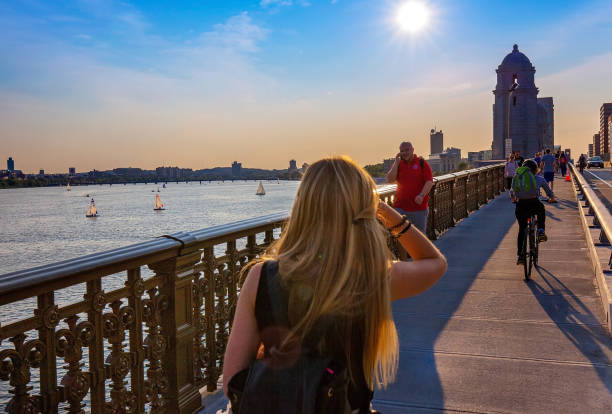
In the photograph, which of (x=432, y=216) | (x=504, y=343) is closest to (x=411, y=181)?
(x=504, y=343)

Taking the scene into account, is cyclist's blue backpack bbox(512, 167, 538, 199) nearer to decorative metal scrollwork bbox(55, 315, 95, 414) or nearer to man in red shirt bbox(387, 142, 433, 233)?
man in red shirt bbox(387, 142, 433, 233)

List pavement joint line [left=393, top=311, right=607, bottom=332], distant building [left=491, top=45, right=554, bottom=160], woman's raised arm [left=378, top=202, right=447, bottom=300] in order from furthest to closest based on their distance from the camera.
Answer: distant building [left=491, top=45, right=554, bottom=160]
pavement joint line [left=393, top=311, right=607, bottom=332]
woman's raised arm [left=378, top=202, right=447, bottom=300]

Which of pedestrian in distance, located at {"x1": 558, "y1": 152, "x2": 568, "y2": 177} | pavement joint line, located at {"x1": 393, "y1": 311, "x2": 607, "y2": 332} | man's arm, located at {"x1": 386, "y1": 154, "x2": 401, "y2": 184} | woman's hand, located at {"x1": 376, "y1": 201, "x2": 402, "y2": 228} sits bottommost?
pavement joint line, located at {"x1": 393, "y1": 311, "x2": 607, "y2": 332}

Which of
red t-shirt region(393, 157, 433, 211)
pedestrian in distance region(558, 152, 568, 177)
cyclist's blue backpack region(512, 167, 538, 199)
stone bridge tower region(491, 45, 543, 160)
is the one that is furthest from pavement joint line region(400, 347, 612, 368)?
stone bridge tower region(491, 45, 543, 160)

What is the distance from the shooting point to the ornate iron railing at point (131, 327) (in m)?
2.42

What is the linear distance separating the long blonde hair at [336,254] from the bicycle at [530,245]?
649 cm

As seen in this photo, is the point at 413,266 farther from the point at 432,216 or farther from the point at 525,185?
the point at 432,216

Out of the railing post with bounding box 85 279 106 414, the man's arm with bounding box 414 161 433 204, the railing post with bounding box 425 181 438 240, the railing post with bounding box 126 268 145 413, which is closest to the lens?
the railing post with bounding box 85 279 106 414

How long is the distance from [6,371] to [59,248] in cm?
7595

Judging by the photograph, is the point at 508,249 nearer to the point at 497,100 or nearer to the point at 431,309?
the point at 431,309

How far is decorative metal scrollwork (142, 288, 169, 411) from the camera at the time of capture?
3.33 metres

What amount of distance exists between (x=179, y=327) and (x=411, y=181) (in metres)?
4.97

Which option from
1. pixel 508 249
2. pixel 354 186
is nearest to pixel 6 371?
pixel 354 186

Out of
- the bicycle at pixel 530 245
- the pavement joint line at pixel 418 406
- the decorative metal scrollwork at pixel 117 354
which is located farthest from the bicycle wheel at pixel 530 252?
the decorative metal scrollwork at pixel 117 354
